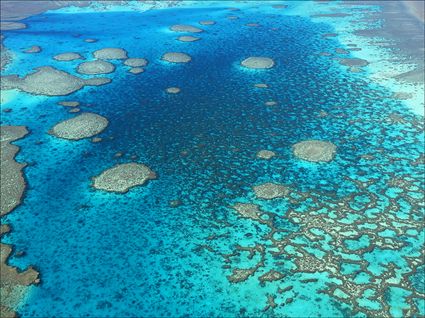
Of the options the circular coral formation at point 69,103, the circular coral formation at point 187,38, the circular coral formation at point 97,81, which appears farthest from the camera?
the circular coral formation at point 187,38

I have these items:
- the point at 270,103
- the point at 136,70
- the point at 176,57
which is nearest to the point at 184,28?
the point at 176,57

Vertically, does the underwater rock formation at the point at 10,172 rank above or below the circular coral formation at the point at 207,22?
below

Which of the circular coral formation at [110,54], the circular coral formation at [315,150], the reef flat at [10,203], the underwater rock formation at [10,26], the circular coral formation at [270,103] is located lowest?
the reef flat at [10,203]

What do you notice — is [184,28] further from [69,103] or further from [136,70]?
[69,103]

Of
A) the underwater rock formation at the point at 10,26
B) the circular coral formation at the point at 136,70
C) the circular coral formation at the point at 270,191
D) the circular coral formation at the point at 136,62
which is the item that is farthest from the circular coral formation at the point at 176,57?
the underwater rock formation at the point at 10,26

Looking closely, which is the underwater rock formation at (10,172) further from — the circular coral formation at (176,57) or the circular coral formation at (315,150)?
the circular coral formation at (315,150)

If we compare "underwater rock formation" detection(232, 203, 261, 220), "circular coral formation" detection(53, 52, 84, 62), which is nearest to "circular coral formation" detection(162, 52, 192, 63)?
"circular coral formation" detection(53, 52, 84, 62)
